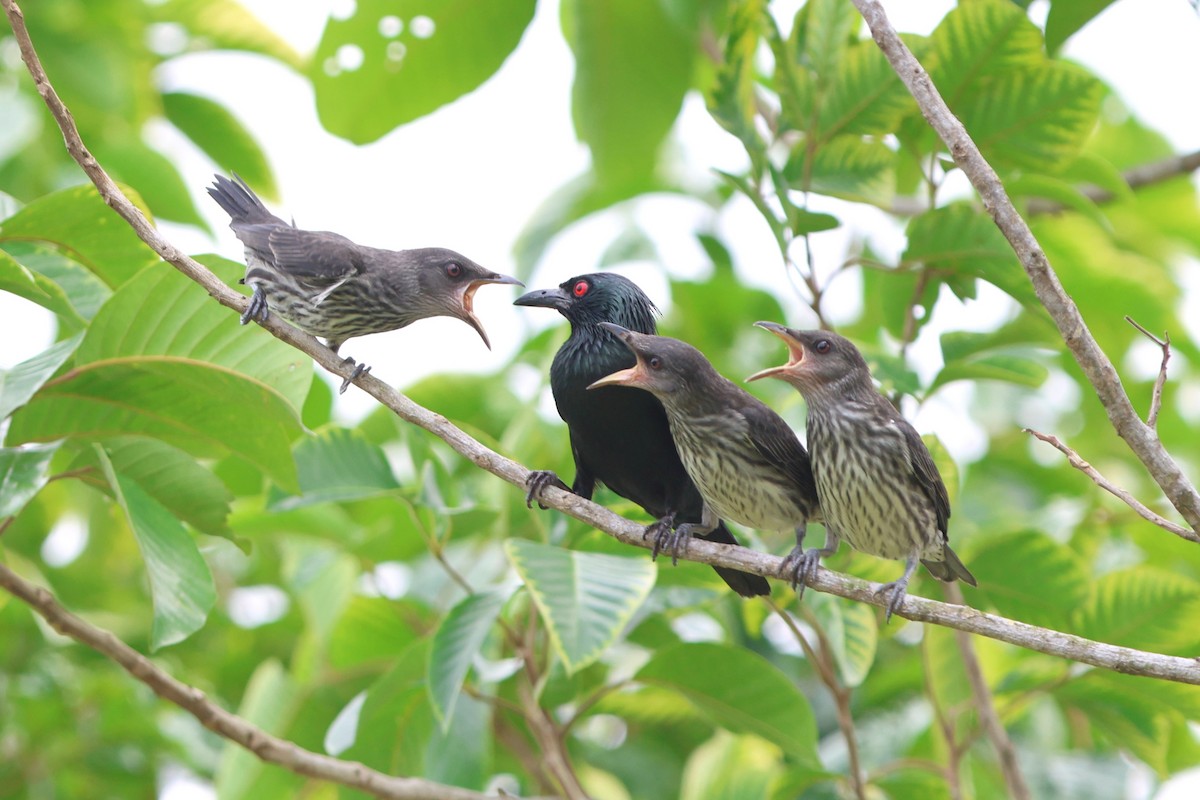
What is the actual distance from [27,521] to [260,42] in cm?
247

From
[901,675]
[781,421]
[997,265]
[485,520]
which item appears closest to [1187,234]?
[901,675]

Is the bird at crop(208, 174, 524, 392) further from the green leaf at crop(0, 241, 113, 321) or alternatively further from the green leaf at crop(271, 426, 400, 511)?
the green leaf at crop(0, 241, 113, 321)

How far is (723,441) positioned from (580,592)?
21.8 inches

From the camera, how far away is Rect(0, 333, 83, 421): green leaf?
2688mm

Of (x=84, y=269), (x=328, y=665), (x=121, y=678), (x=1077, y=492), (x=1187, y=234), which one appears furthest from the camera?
(x=1187, y=234)

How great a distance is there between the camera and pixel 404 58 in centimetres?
453

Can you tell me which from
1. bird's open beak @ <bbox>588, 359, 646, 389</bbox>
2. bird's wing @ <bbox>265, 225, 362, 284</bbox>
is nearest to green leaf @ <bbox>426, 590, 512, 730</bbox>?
bird's open beak @ <bbox>588, 359, 646, 389</bbox>

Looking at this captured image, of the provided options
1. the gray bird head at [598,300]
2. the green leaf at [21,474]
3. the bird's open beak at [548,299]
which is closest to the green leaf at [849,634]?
the gray bird head at [598,300]

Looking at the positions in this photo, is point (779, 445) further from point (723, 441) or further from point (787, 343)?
point (787, 343)

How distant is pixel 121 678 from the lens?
5348 mm

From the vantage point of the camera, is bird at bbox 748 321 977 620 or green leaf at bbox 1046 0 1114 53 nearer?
bird at bbox 748 321 977 620

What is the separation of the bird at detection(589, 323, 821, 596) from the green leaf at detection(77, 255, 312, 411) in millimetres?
785

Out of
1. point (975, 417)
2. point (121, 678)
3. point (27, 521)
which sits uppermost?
point (975, 417)

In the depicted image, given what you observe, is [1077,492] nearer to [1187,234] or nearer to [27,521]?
[1187,234]
